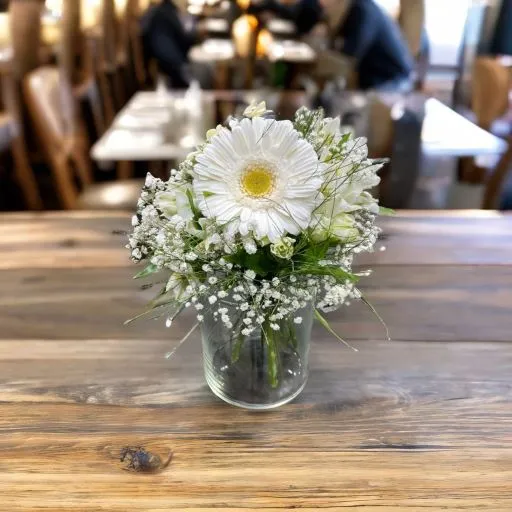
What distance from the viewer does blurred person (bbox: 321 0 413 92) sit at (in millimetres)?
3330

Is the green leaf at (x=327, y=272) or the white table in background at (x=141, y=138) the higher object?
the green leaf at (x=327, y=272)

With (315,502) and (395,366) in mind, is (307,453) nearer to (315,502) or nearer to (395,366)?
(315,502)

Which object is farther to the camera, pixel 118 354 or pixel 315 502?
pixel 118 354

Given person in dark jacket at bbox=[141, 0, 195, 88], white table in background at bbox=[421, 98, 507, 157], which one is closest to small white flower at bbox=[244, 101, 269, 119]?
white table in background at bbox=[421, 98, 507, 157]

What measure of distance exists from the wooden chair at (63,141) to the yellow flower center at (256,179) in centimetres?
144

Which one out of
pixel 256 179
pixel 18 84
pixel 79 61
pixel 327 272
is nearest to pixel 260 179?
pixel 256 179

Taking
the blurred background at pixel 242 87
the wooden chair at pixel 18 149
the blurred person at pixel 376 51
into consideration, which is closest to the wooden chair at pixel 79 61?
the blurred background at pixel 242 87

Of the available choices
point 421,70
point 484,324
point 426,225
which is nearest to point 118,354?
point 484,324

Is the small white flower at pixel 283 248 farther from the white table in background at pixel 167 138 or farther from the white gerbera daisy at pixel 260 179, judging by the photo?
the white table in background at pixel 167 138

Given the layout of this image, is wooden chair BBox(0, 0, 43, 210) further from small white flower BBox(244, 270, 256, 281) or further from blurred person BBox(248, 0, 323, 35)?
small white flower BBox(244, 270, 256, 281)

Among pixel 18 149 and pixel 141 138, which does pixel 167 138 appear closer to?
pixel 141 138

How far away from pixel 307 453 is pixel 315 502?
2.6 inches

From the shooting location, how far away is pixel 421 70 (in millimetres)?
3932

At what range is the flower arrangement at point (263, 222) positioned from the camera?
0.56 meters
